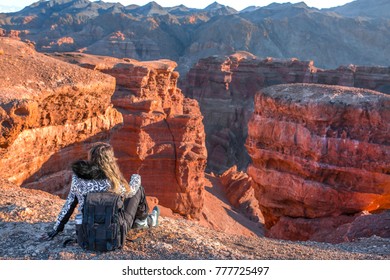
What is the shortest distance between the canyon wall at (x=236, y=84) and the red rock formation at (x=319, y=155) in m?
19.5

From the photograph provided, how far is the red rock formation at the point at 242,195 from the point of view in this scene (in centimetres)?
2061

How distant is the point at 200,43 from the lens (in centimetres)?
6069

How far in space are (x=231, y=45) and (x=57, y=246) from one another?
196 ft

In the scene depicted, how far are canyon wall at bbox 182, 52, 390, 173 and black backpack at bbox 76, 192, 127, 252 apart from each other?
27.5m

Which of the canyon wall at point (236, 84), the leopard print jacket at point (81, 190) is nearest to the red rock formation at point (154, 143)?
the leopard print jacket at point (81, 190)

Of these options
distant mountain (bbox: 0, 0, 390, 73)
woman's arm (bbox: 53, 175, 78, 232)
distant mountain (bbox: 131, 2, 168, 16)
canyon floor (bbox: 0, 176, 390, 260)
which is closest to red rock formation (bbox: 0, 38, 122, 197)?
canyon floor (bbox: 0, 176, 390, 260)

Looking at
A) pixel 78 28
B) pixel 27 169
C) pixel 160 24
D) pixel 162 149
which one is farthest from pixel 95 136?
pixel 78 28

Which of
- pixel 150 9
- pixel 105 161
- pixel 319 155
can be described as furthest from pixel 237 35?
pixel 105 161

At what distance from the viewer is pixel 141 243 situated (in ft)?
15.0

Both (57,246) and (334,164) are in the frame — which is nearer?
(57,246)

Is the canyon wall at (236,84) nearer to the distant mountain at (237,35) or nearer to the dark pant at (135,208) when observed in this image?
the distant mountain at (237,35)

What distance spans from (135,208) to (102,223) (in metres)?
0.59

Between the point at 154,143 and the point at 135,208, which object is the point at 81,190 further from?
the point at 154,143
